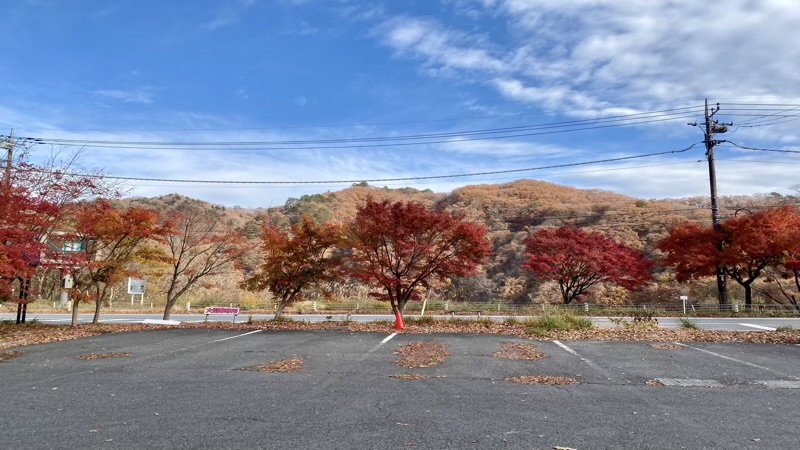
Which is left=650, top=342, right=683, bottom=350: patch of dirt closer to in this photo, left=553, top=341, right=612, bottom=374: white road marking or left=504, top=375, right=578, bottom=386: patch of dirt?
left=553, top=341, right=612, bottom=374: white road marking

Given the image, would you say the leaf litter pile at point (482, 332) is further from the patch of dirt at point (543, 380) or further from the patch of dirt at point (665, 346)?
the patch of dirt at point (543, 380)

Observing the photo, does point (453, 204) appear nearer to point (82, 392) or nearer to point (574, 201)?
point (574, 201)

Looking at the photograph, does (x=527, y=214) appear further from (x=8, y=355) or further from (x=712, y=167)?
(x=8, y=355)

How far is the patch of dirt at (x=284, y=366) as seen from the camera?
7.43 m

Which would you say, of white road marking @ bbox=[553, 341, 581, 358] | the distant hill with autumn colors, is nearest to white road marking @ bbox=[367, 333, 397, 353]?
white road marking @ bbox=[553, 341, 581, 358]

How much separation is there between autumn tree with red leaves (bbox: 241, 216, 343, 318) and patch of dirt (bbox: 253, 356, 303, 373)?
6.69 m

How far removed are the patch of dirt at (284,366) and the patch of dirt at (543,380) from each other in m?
3.31

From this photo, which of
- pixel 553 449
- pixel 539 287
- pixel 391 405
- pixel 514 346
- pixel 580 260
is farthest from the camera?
pixel 539 287

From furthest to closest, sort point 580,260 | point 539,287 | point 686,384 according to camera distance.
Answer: point 539,287 < point 580,260 < point 686,384

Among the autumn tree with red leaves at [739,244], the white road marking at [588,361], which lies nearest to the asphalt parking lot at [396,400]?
the white road marking at [588,361]

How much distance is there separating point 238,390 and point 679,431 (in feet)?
16.3

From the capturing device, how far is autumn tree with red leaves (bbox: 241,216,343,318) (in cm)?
1497

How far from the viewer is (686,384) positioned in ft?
21.1

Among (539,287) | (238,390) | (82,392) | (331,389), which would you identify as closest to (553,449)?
(331,389)
